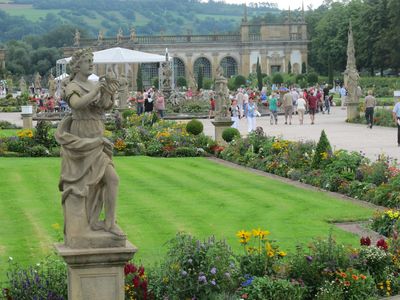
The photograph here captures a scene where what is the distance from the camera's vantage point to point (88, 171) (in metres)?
8.55

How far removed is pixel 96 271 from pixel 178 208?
7.52 meters

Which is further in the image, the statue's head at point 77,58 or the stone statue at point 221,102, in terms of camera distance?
the stone statue at point 221,102

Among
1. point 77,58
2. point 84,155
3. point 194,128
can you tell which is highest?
point 77,58

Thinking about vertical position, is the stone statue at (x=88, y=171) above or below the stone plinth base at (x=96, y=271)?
above

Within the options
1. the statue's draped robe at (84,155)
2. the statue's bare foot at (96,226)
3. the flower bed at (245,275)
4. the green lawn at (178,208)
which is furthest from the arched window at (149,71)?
the statue's bare foot at (96,226)

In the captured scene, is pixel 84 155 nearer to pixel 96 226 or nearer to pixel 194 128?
pixel 96 226

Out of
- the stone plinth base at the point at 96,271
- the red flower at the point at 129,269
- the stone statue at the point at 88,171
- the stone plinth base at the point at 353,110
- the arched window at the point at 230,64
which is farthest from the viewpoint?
the arched window at the point at 230,64

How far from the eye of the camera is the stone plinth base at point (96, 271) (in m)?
8.37

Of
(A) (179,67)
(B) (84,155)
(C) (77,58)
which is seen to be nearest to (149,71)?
Result: (A) (179,67)

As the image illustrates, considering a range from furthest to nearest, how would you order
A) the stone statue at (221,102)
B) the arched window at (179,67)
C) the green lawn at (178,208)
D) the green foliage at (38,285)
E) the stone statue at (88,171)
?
the arched window at (179,67) → the stone statue at (221,102) → the green lawn at (178,208) → the green foliage at (38,285) → the stone statue at (88,171)

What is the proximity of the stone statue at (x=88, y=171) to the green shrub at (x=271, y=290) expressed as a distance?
2011 millimetres

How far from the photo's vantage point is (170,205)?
1628 cm

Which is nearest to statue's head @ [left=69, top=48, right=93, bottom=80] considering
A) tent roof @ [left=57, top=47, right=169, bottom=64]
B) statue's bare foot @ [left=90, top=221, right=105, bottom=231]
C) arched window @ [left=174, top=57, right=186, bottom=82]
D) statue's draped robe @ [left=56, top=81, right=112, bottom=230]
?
statue's draped robe @ [left=56, top=81, right=112, bottom=230]

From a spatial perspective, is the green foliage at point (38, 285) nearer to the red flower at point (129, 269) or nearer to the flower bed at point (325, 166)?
the red flower at point (129, 269)
